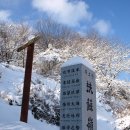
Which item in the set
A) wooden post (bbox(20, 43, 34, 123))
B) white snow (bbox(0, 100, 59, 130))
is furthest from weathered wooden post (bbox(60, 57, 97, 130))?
wooden post (bbox(20, 43, 34, 123))

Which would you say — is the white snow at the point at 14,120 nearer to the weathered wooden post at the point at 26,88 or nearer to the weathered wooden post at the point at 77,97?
the weathered wooden post at the point at 26,88

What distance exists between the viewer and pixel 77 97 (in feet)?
20.9

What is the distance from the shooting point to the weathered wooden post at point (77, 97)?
6277 mm

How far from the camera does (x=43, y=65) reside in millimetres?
22625

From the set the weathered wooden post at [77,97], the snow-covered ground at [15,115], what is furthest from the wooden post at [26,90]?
the weathered wooden post at [77,97]

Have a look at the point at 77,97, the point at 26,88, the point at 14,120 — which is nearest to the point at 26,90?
the point at 26,88

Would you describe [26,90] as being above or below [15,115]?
above

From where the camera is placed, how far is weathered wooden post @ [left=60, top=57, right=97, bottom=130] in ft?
20.6

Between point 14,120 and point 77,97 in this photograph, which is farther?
point 14,120

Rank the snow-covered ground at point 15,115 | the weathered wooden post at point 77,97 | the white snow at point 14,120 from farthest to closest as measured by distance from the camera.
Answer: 1. the snow-covered ground at point 15,115
2. the white snow at point 14,120
3. the weathered wooden post at point 77,97

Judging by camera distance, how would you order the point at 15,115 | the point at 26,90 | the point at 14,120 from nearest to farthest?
the point at 14,120
the point at 26,90
the point at 15,115

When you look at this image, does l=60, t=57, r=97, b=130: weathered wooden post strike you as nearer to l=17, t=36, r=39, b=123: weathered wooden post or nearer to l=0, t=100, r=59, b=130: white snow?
l=0, t=100, r=59, b=130: white snow

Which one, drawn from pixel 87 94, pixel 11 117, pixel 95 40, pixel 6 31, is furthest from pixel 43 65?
pixel 87 94

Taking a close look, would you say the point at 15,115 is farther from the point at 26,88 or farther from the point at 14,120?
the point at 26,88
